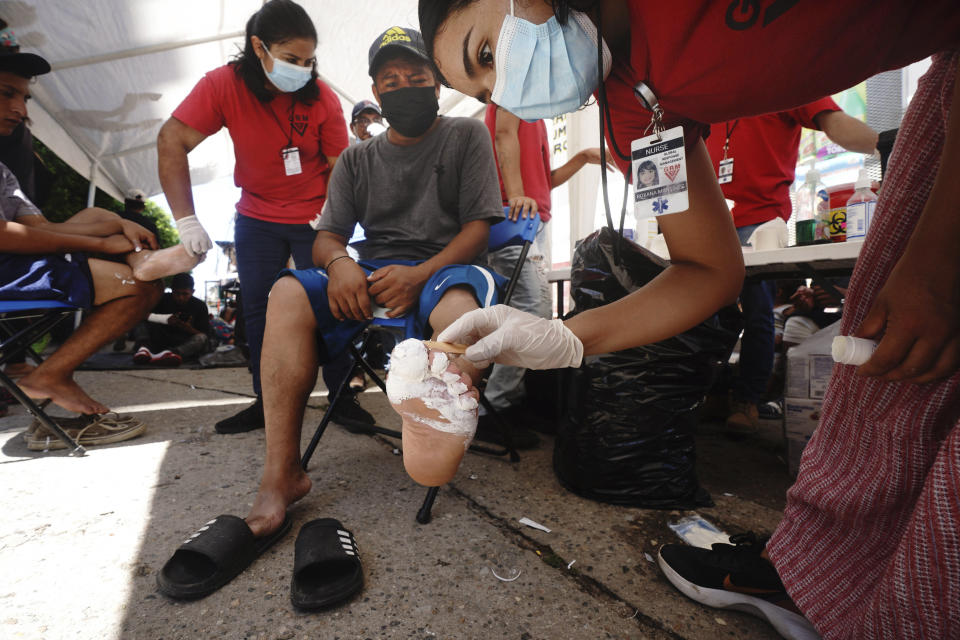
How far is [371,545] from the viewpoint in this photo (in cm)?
117

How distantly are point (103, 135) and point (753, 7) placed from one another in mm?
7194

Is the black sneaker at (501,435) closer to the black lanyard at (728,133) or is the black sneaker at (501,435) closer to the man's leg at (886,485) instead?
the man's leg at (886,485)

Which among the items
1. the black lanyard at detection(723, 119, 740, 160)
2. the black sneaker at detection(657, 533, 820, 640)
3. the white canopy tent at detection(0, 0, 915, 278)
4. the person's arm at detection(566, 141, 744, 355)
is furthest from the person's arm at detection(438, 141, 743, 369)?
the white canopy tent at detection(0, 0, 915, 278)

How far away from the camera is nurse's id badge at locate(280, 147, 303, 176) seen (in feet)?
7.04

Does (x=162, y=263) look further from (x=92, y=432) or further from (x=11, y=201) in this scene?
(x=92, y=432)

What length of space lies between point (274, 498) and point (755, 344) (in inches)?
88.9

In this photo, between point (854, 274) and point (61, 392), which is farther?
point (61, 392)

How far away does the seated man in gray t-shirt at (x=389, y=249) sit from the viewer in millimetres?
1276

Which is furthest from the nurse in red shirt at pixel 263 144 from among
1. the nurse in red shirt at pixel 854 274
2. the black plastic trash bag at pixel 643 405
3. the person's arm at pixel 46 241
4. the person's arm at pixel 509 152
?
the nurse in red shirt at pixel 854 274

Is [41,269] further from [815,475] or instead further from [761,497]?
[761,497]

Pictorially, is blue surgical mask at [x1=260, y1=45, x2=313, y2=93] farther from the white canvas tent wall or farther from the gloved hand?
the white canvas tent wall

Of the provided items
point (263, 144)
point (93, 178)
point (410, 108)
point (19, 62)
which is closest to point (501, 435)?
point (410, 108)

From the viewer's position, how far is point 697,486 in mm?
1449

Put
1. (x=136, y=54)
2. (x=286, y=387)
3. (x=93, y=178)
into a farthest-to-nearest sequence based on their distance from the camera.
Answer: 1. (x=93, y=178)
2. (x=136, y=54)
3. (x=286, y=387)
